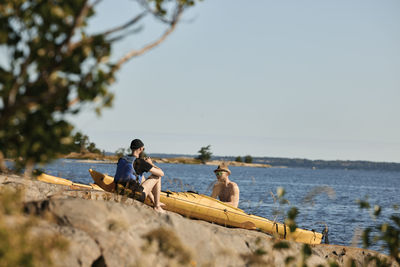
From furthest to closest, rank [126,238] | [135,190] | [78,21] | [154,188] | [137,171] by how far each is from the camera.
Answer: [154,188] → [137,171] → [135,190] → [126,238] → [78,21]

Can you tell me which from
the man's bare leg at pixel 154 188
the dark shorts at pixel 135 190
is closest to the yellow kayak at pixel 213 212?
the man's bare leg at pixel 154 188

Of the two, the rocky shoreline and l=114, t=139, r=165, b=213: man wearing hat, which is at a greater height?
l=114, t=139, r=165, b=213: man wearing hat

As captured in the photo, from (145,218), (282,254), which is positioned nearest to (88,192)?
(145,218)

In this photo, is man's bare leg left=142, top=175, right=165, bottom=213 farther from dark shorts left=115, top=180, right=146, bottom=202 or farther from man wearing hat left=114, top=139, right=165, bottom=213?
dark shorts left=115, top=180, right=146, bottom=202

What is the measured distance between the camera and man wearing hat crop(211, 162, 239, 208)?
10.5 m

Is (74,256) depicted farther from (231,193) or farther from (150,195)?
(231,193)

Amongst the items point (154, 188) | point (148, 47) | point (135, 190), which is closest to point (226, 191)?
point (154, 188)

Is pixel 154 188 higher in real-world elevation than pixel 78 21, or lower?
lower

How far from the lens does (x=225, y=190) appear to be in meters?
10.8

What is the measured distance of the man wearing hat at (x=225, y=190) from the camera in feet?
34.3

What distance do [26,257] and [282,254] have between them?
3.32 metres

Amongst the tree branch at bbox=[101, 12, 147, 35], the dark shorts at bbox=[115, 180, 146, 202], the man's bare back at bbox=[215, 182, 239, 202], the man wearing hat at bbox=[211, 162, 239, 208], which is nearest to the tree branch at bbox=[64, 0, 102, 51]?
the tree branch at bbox=[101, 12, 147, 35]

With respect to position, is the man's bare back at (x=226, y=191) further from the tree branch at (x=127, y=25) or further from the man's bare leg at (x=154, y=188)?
the tree branch at (x=127, y=25)

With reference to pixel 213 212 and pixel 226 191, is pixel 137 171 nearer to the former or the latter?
pixel 213 212
